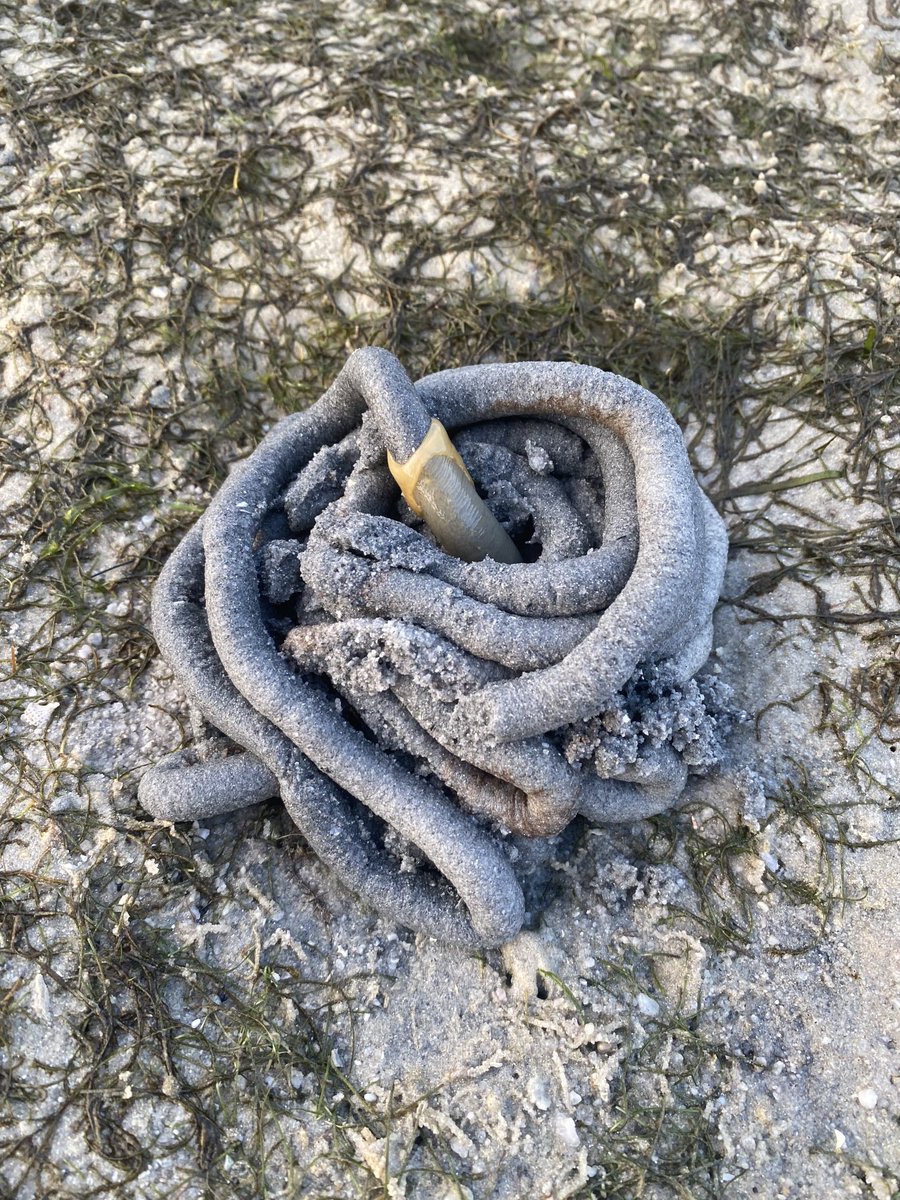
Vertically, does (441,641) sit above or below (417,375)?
below

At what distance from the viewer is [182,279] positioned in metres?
4.39

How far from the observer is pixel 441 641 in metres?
2.87

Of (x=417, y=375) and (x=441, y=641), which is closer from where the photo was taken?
(x=441, y=641)

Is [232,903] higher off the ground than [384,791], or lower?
lower

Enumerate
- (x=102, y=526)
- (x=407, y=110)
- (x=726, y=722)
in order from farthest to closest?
(x=407, y=110) < (x=102, y=526) < (x=726, y=722)

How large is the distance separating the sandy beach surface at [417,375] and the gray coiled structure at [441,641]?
0.93 ft

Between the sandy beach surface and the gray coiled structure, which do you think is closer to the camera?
the sandy beach surface

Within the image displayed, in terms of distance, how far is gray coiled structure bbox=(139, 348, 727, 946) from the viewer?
2787 millimetres

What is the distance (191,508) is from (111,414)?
2.30 ft

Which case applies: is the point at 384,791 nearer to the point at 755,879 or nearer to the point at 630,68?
the point at 755,879

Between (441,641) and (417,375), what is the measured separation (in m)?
1.91

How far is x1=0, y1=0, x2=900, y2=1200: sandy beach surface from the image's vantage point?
268 cm

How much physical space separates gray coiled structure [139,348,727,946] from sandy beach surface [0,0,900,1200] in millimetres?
284

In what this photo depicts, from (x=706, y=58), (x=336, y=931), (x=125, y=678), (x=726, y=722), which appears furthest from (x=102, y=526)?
(x=706, y=58)
